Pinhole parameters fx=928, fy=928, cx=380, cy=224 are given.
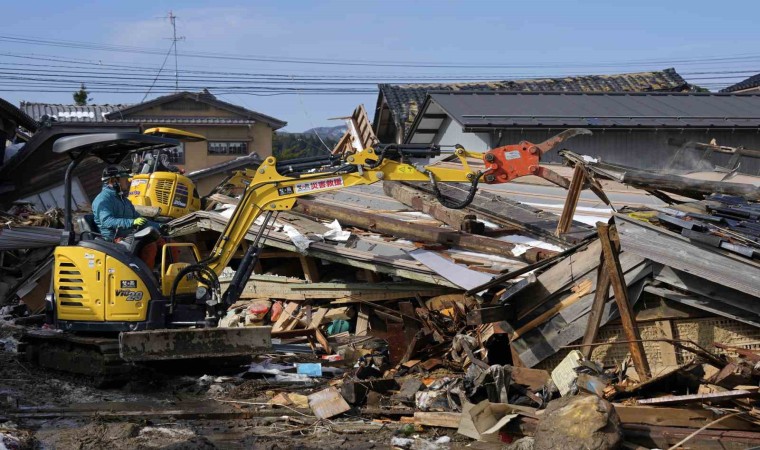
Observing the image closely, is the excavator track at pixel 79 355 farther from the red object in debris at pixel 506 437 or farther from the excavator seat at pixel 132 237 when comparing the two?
the red object in debris at pixel 506 437

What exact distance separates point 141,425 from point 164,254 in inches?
102

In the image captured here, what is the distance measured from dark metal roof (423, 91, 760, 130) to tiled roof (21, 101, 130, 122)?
21.9 meters

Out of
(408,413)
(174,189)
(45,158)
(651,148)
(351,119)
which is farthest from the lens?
(351,119)

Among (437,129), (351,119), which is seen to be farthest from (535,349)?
(351,119)

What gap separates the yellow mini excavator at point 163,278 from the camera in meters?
10.5

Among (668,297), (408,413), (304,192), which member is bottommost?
(408,413)

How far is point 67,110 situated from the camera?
41875mm

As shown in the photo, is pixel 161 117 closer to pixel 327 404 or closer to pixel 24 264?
pixel 24 264

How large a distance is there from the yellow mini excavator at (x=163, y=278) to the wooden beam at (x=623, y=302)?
297 centimetres

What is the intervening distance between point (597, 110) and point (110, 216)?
14.7 m

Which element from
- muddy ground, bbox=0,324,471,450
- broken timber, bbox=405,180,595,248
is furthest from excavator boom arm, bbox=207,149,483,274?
muddy ground, bbox=0,324,471,450

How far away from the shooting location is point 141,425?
28.9 feet

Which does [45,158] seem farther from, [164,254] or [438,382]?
[438,382]

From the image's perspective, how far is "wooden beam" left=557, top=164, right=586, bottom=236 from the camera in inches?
451
